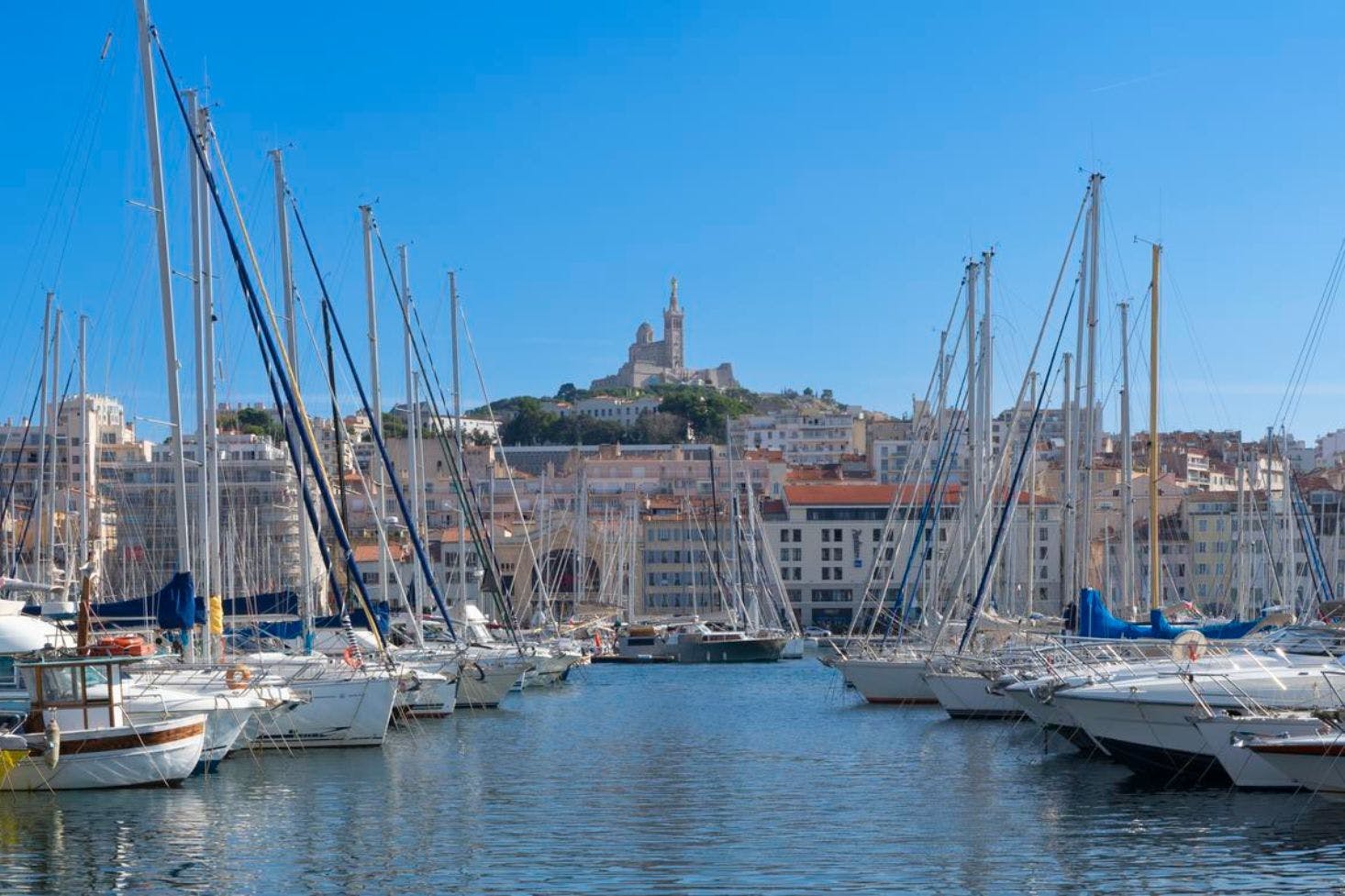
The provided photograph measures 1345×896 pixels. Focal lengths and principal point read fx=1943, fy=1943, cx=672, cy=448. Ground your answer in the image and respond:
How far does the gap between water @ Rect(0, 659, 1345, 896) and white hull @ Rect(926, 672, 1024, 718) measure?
11.5 feet

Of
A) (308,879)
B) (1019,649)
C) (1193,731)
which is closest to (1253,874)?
(1193,731)

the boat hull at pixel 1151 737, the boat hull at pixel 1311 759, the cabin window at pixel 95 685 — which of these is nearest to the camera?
the boat hull at pixel 1311 759

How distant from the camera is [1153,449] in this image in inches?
1492

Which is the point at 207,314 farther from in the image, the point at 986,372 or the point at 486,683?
the point at 986,372

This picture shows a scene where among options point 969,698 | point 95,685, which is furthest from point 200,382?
point 969,698

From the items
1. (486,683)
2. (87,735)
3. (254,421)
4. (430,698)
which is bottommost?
(486,683)

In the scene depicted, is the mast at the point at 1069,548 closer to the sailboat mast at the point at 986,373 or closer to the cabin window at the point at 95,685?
the sailboat mast at the point at 986,373

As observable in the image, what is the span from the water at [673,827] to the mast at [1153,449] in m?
4.24

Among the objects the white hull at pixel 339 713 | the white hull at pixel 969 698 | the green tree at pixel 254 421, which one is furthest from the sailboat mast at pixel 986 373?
the green tree at pixel 254 421

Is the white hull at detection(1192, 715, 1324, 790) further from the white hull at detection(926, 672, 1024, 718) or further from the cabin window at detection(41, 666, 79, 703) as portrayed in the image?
the cabin window at detection(41, 666, 79, 703)

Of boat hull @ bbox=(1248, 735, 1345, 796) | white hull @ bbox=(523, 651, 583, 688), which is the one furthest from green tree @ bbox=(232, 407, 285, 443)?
boat hull @ bbox=(1248, 735, 1345, 796)

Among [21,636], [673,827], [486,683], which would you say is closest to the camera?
[673,827]

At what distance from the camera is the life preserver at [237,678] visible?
29547mm

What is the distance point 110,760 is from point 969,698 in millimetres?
19441
